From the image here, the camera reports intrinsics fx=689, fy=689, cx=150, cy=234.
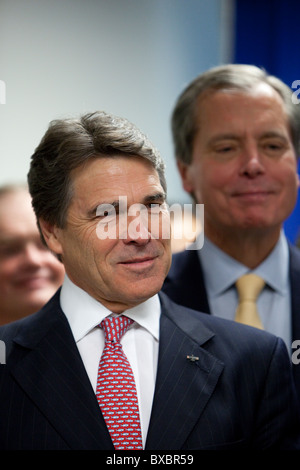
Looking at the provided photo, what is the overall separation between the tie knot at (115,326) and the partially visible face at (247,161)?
51 cm

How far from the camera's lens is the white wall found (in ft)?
5.43

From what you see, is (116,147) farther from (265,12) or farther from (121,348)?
(265,12)

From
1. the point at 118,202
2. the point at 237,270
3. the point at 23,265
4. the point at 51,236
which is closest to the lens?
the point at 118,202

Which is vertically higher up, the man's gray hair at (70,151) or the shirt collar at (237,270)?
the man's gray hair at (70,151)

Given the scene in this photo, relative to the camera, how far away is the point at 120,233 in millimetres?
1128

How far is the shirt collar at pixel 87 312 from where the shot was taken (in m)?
1.19

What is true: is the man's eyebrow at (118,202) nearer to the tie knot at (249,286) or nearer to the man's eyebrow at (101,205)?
the man's eyebrow at (101,205)

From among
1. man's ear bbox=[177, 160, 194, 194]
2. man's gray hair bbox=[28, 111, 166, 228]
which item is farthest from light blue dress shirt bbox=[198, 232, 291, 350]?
man's gray hair bbox=[28, 111, 166, 228]

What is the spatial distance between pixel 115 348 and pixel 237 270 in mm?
538

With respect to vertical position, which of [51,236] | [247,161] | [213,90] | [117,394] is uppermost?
[213,90]

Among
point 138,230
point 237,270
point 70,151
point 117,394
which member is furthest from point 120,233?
point 237,270

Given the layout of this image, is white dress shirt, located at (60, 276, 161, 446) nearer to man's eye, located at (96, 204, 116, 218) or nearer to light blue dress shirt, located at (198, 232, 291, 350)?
man's eye, located at (96, 204, 116, 218)

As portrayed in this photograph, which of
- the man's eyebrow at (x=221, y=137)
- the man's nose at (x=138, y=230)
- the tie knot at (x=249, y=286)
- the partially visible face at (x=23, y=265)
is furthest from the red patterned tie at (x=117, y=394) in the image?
the man's eyebrow at (x=221, y=137)

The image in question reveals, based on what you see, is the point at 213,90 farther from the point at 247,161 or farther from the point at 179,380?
the point at 179,380
